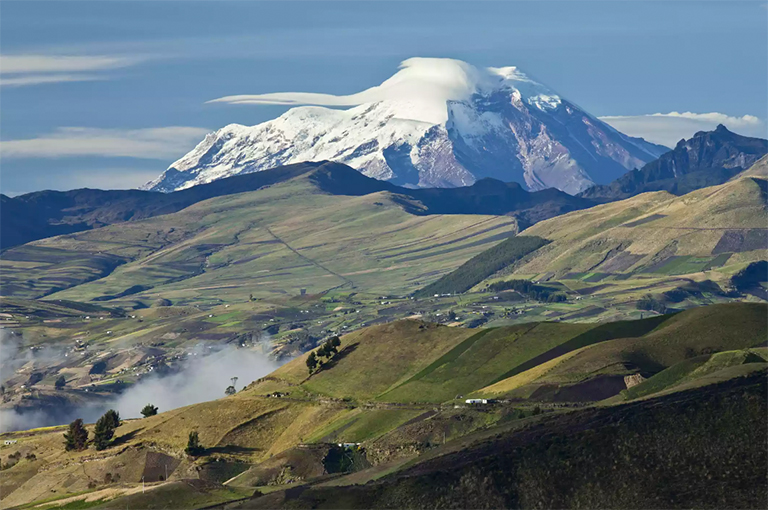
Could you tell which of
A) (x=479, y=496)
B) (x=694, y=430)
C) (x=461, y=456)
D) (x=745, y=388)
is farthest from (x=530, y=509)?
(x=745, y=388)

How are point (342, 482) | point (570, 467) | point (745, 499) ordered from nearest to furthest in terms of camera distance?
point (745, 499) < point (570, 467) < point (342, 482)

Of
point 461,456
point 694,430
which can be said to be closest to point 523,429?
point 461,456

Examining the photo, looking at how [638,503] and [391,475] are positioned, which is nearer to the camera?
[638,503]

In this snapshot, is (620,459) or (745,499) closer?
(745,499)

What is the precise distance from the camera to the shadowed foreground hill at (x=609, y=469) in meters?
169

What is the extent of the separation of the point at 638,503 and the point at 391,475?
3960 cm

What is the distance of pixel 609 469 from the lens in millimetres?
175625

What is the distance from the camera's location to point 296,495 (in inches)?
7121

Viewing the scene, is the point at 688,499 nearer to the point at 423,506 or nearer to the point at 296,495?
the point at 423,506

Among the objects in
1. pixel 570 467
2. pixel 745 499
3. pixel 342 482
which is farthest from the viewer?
pixel 342 482

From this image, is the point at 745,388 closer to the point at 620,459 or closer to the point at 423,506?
the point at 620,459

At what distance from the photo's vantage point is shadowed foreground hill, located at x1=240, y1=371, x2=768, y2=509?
553 ft

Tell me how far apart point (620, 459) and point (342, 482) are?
149 feet

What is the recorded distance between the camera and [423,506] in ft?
555
